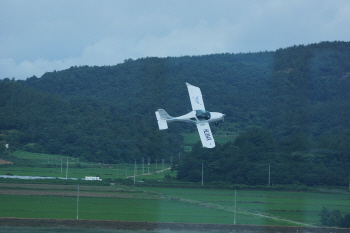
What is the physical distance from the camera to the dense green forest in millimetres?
35000

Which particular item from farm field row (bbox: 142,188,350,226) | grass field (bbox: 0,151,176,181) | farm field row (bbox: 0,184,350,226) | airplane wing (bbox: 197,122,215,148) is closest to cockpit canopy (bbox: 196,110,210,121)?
airplane wing (bbox: 197,122,215,148)

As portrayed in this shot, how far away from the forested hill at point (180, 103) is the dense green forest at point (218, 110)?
12cm

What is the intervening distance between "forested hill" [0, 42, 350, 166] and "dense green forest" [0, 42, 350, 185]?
12 centimetres

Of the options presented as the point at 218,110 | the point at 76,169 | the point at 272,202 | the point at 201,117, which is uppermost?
the point at 218,110

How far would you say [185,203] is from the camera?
26.3 m

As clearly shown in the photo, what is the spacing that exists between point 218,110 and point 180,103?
4.21m

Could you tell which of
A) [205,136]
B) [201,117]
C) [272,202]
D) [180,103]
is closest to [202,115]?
[201,117]

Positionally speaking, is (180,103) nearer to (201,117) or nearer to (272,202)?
(272,202)

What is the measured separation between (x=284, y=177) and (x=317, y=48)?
2449 centimetres

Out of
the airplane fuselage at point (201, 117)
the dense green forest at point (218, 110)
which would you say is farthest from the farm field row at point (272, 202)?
the airplane fuselage at point (201, 117)

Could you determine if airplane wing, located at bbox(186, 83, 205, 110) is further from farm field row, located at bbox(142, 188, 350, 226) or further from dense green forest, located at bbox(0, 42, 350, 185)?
dense green forest, located at bbox(0, 42, 350, 185)

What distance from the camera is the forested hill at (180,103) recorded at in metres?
40.4

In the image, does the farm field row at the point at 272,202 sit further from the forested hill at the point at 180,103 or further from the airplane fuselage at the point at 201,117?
the forested hill at the point at 180,103

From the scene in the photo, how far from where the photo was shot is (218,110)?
4459cm
